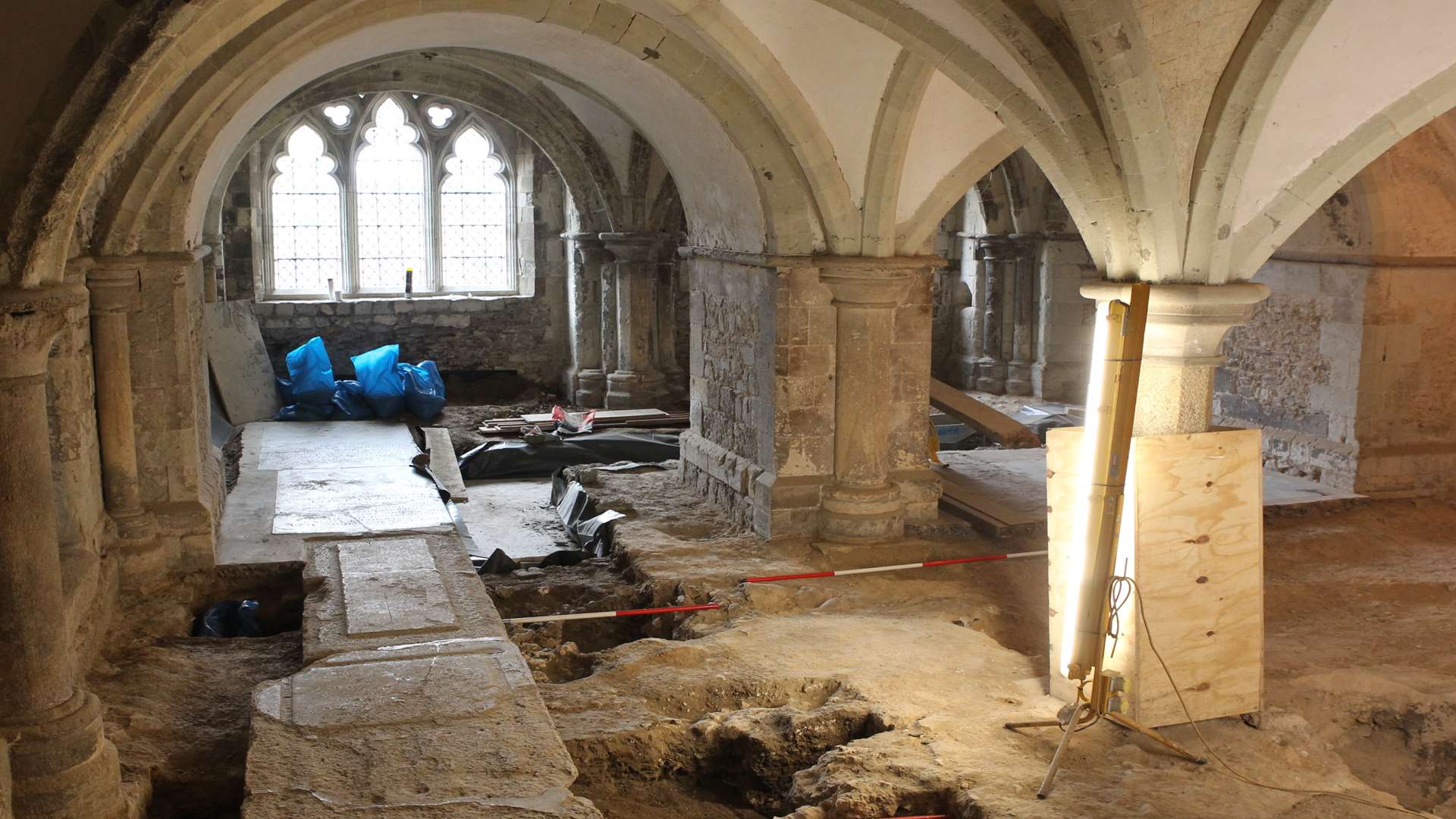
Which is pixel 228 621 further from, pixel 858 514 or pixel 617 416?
pixel 617 416

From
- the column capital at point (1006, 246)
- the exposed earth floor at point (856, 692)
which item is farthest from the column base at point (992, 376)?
the exposed earth floor at point (856, 692)

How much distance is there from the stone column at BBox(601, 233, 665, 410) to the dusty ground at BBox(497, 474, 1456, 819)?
5.15 m

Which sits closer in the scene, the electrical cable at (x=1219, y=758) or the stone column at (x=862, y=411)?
the electrical cable at (x=1219, y=758)

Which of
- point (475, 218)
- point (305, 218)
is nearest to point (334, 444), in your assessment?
point (305, 218)

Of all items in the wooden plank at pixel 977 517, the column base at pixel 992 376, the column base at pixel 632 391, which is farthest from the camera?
the column base at pixel 992 376

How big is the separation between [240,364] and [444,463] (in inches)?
110

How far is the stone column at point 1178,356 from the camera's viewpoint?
4.96 m

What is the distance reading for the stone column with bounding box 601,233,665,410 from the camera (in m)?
12.8

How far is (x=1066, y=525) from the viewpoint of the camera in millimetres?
5145

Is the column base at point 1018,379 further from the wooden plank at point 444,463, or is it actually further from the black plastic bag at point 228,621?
the black plastic bag at point 228,621

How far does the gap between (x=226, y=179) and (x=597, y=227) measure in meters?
3.57

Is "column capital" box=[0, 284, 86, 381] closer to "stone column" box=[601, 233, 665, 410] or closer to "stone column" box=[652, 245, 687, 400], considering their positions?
"stone column" box=[601, 233, 665, 410]

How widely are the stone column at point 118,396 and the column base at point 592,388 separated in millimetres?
6915

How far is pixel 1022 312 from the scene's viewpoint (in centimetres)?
1415
